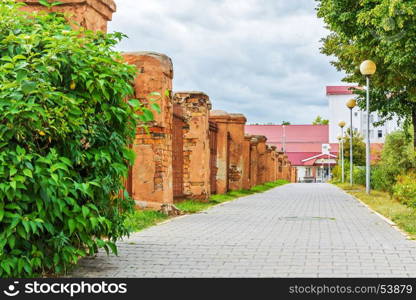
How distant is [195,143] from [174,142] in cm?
88

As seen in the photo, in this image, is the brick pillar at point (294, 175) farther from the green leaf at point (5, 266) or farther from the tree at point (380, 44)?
the green leaf at point (5, 266)

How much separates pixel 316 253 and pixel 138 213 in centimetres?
500

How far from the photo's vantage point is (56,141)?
18.0 ft

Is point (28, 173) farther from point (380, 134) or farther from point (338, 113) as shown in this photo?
point (380, 134)

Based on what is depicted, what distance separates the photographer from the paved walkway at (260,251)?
240 inches

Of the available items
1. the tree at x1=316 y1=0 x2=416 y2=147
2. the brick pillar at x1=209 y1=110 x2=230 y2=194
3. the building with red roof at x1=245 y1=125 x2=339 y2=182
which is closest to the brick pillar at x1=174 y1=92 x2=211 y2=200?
the brick pillar at x1=209 y1=110 x2=230 y2=194

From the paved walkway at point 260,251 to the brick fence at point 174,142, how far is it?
1.29 m

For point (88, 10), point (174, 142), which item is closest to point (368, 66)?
point (174, 142)

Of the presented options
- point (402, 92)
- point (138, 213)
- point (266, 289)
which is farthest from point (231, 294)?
point (402, 92)

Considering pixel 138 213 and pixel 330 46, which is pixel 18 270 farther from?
pixel 330 46

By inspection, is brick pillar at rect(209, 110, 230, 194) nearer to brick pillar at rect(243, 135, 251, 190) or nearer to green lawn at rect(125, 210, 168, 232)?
brick pillar at rect(243, 135, 251, 190)

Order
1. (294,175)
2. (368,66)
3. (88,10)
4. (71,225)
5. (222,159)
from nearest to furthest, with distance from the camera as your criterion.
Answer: (71,225) → (88,10) → (368,66) → (222,159) → (294,175)

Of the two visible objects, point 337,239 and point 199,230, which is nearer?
point 337,239

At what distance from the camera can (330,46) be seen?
2550 centimetres
